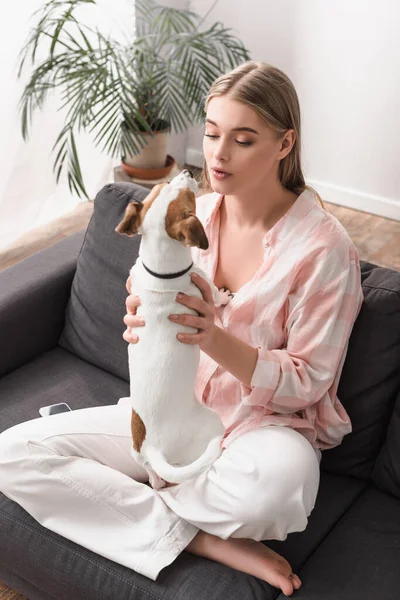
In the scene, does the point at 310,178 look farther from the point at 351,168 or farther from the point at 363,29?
the point at 363,29

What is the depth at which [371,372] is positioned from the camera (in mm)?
1775

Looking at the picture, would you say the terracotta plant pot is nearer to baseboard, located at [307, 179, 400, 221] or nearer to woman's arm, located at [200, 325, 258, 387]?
baseboard, located at [307, 179, 400, 221]

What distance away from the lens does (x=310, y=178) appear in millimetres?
3998

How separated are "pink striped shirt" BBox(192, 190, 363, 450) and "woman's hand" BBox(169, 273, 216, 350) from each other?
153 mm

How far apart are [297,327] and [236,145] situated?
378mm

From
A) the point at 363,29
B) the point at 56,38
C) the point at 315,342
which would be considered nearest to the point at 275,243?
the point at 315,342

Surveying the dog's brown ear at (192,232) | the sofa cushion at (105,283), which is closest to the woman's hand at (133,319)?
the dog's brown ear at (192,232)

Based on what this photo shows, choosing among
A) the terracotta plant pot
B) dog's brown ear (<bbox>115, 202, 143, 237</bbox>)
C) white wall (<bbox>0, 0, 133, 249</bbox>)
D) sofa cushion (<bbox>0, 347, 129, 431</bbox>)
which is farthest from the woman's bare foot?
the terracotta plant pot

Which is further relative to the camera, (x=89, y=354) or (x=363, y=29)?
(x=363, y=29)

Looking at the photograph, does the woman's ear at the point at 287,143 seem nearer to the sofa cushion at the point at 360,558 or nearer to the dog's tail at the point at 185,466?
the dog's tail at the point at 185,466

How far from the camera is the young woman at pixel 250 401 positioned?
1603 millimetres

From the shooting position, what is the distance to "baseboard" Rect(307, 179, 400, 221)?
12.5 ft

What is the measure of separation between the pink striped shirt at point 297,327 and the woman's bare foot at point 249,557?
196 mm

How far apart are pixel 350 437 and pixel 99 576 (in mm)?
602
